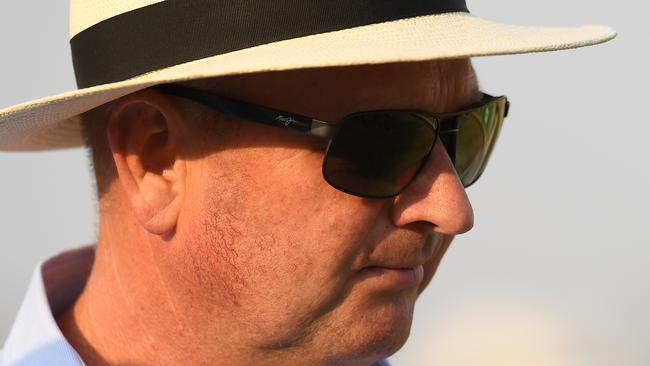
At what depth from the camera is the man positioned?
183 cm

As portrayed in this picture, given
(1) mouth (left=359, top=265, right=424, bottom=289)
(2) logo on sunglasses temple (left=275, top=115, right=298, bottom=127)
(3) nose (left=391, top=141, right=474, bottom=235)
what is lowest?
(1) mouth (left=359, top=265, right=424, bottom=289)

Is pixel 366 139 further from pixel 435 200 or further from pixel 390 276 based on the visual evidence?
pixel 390 276

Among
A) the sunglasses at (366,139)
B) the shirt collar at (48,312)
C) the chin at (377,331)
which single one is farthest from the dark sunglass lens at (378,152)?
the shirt collar at (48,312)

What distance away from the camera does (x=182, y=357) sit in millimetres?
2193

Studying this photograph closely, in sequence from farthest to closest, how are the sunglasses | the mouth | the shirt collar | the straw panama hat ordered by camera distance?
the shirt collar
the mouth
the sunglasses
the straw panama hat

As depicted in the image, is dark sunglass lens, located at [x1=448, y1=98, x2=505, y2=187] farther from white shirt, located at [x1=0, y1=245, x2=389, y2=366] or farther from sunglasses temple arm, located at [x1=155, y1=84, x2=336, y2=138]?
white shirt, located at [x1=0, y1=245, x2=389, y2=366]

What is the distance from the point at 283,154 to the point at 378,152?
0.63 feet

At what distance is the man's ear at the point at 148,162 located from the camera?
2041mm

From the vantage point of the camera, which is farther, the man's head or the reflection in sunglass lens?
the reflection in sunglass lens

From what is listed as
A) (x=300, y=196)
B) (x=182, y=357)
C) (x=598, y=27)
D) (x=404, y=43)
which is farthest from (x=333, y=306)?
(x=598, y=27)

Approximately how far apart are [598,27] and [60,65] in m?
2.71

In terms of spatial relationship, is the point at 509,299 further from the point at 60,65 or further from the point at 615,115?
the point at 60,65

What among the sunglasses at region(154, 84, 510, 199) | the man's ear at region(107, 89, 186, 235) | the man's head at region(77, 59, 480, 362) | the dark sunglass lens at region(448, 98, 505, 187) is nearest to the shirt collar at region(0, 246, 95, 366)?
the man's head at region(77, 59, 480, 362)

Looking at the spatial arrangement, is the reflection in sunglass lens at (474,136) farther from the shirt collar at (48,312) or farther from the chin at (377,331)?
the shirt collar at (48,312)
